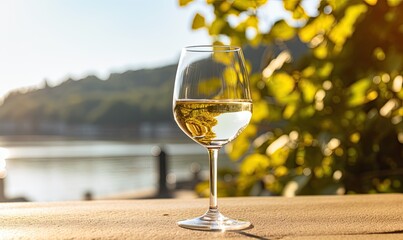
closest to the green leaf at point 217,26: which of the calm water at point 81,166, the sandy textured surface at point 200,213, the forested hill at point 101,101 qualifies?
the sandy textured surface at point 200,213

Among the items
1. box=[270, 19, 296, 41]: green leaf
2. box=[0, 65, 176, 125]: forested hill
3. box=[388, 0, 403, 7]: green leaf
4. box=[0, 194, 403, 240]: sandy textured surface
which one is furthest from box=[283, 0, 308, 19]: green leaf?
box=[0, 65, 176, 125]: forested hill

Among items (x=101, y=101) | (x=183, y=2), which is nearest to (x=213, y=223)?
(x=183, y=2)

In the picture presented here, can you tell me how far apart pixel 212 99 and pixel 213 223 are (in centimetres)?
15

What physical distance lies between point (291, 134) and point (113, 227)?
1058 mm

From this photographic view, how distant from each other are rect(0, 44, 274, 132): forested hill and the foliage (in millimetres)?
67887

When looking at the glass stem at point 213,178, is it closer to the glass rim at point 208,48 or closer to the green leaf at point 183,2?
the glass rim at point 208,48

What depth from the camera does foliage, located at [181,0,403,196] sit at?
1615 mm

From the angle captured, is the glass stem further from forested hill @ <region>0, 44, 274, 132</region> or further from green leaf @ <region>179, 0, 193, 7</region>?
forested hill @ <region>0, 44, 274, 132</region>

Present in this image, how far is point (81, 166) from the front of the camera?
6512cm

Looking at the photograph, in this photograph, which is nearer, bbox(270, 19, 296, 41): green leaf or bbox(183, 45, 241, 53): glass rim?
bbox(183, 45, 241, 53): glass rim

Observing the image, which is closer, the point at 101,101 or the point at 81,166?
the point at 81,166

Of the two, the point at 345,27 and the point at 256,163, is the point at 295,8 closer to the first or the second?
the point at 345,27

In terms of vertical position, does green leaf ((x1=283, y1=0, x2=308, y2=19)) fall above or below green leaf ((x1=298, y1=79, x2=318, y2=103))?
above

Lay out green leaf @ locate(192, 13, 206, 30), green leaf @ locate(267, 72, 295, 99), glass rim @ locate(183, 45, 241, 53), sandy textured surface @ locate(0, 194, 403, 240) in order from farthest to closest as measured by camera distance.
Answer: green leaf @ locate(267, 72, 295, 99), green leaf @ locate(192, 13, 206, 30), glass rim @ locate(183, 45, 241, 53), sandy textured surface @ locate(0, 194, 403, 240)
